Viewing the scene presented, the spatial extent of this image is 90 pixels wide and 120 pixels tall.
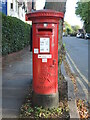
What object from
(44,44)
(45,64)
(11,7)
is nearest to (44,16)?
(44,44)

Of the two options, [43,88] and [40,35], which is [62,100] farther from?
[40,35]

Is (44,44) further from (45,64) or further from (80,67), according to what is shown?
(80,67)

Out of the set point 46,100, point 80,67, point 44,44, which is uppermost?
point 44,44

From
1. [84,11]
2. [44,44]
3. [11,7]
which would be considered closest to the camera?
[44,44]

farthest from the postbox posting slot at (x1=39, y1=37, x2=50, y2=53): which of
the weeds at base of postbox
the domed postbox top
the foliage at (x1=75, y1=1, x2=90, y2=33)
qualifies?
the foliage at (x1=75, y1=1, x2=90, y2=33)

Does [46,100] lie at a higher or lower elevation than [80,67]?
lower

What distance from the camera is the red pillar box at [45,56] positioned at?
4.01 metres

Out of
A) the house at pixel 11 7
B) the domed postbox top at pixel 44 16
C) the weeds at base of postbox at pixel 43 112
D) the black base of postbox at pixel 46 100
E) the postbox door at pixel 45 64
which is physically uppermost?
the house at pixel 11 7

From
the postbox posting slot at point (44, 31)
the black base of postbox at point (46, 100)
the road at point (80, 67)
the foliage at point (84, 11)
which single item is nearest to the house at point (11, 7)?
the road at point (80, 67)

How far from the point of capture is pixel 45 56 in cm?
Result: 409

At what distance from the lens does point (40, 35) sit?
4051 mm

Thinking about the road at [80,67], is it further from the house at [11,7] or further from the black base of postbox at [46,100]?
the house at [11,7]

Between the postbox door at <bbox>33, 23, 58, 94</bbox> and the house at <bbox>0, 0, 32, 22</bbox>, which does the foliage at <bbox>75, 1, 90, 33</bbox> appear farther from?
the postbox door at <bbox>33, 23, 58, 94</bbox>

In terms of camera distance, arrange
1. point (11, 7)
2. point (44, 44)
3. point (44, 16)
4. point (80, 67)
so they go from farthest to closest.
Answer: point (11, 7), point (80, 67), point (44, 44), point (44, 16)
